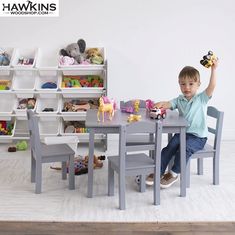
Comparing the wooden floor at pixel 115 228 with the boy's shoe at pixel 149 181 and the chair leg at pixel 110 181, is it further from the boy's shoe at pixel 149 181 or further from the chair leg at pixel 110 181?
the boy's shoe at pixel 149 181

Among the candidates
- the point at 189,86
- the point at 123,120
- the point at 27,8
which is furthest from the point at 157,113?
the point at 27,8

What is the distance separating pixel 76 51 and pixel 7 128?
3.87 feet

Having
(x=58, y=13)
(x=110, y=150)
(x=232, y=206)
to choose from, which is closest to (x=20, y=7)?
(x=58, y=13)

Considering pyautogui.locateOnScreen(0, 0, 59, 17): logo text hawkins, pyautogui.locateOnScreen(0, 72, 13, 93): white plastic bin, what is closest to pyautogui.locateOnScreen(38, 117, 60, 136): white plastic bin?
pyautogui.locateOnScreen(0, 72, 13, 93): white plastic bin

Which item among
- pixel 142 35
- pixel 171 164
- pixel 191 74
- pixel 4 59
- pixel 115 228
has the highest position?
pixel 142 35

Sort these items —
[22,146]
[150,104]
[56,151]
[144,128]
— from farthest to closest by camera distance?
[22,146], [150,104], [56,151], [144,128]

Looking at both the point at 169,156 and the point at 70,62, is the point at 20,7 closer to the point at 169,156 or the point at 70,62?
the point at 70,62

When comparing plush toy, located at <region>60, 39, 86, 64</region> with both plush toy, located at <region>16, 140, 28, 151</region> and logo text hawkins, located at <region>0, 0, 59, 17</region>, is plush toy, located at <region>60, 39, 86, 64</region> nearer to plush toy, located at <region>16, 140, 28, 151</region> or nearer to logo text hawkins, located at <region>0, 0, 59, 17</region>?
logo text hawkins, located at <region>0, 0, 59, 17</region>

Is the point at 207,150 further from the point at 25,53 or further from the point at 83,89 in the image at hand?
A: the point at 25,53

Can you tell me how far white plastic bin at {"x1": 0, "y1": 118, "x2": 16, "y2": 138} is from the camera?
15.1 feet

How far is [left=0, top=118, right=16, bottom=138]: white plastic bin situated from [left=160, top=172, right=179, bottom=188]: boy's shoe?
6.66 feet

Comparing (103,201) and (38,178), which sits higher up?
(38,178)

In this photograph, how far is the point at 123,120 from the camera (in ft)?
10.1

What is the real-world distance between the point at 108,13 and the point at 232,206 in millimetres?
2691
